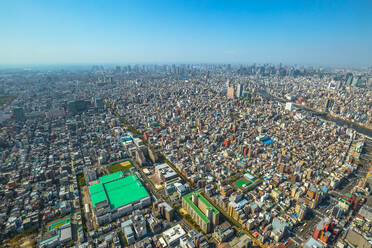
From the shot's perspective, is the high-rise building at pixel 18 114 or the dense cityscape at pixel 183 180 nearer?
the dense cityscape at pixel 183 180

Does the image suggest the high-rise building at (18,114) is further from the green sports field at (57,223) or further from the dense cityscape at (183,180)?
the green sports field at (57,223)

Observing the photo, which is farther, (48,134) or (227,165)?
(48,134)

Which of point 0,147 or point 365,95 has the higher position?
point 365,95

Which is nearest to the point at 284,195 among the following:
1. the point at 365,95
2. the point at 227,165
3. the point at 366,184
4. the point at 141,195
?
the point at 227,165

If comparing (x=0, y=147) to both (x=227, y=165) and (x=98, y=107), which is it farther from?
(x=227, y=165)

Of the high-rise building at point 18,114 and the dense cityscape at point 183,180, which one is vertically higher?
the high-rise building at point 18,114

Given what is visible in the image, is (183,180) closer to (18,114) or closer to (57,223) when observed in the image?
(57,223)

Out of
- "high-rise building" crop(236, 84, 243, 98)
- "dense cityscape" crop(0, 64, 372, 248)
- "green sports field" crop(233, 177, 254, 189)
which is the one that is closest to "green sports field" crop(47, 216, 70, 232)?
"dense cityscape" crop(0, 64, 372, 248)

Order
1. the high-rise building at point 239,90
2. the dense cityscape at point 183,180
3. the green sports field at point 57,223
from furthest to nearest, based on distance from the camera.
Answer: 1. the high-rise building at point 239,90
2. the green sports field at point 57,223
3. the dense cityscape at point 183,180

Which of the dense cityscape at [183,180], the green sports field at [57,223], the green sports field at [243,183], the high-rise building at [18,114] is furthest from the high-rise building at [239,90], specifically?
the high-rise building at [18,114]

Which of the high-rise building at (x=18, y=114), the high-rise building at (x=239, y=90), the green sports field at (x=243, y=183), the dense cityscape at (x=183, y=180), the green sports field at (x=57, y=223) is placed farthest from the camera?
the high-rise building at (x=239, y=90)
